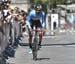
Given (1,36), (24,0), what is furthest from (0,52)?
(24,0)

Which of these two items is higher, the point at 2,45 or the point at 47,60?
the point at 2,45

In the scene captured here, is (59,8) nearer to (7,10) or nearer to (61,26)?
(61,26)

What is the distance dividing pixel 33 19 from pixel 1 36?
4.92 meters

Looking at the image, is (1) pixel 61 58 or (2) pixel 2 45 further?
(1) pixel 61 58

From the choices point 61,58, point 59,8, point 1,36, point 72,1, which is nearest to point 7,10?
point 61,58

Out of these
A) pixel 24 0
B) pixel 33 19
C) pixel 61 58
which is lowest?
pixel 24 0

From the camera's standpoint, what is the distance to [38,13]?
726 inches

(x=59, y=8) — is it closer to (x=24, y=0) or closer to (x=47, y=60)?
(x=24, y=0)

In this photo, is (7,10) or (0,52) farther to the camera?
(7,10)

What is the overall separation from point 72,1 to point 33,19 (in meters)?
46.3

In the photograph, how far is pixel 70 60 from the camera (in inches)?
640

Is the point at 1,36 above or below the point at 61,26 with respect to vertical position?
above

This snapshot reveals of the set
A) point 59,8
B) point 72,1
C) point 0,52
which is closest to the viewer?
point 0,52

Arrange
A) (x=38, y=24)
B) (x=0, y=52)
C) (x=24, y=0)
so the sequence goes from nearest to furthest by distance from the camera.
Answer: (x=0, y=52), (x=38, y=24), (x=24, y=0)
